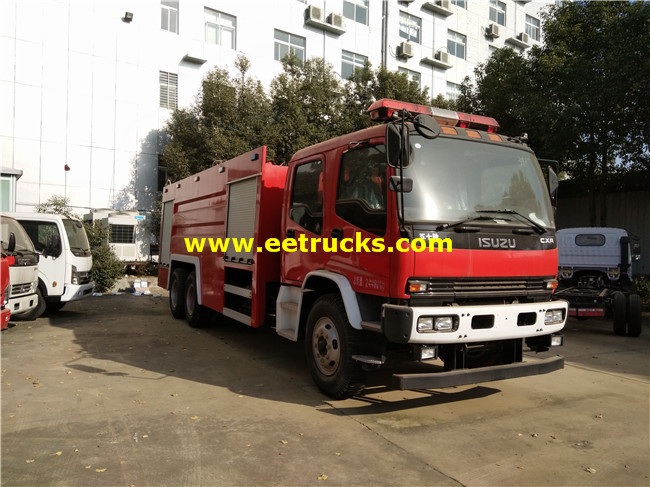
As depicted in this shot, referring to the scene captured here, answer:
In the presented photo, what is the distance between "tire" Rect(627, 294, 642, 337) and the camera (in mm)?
8875

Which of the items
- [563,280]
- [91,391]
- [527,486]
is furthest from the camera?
[563,280]

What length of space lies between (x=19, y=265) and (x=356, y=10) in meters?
21.5

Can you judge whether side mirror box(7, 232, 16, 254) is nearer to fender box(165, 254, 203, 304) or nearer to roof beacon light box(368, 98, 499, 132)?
fender box(165, 254, 203, 304)

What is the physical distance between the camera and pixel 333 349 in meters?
4.93

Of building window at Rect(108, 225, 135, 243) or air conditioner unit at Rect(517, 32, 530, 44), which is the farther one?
air conditioner unit at Rect(517, 32, 530, 44)

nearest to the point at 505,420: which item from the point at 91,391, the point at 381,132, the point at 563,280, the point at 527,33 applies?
the point at 381,132

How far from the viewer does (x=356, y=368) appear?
4723mm

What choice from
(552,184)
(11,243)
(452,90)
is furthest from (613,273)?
(452,90)

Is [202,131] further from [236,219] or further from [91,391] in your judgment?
[91,391]

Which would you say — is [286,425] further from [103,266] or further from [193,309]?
[103,266]

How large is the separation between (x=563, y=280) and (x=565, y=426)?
25.0ft

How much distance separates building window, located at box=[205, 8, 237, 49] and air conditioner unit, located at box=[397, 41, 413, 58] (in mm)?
9004

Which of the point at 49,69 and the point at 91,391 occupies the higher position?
the point at 49,69

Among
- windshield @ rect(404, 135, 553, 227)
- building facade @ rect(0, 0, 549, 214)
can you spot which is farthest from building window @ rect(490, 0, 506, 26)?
windshield @ rect(404, 135, 553, 227)
